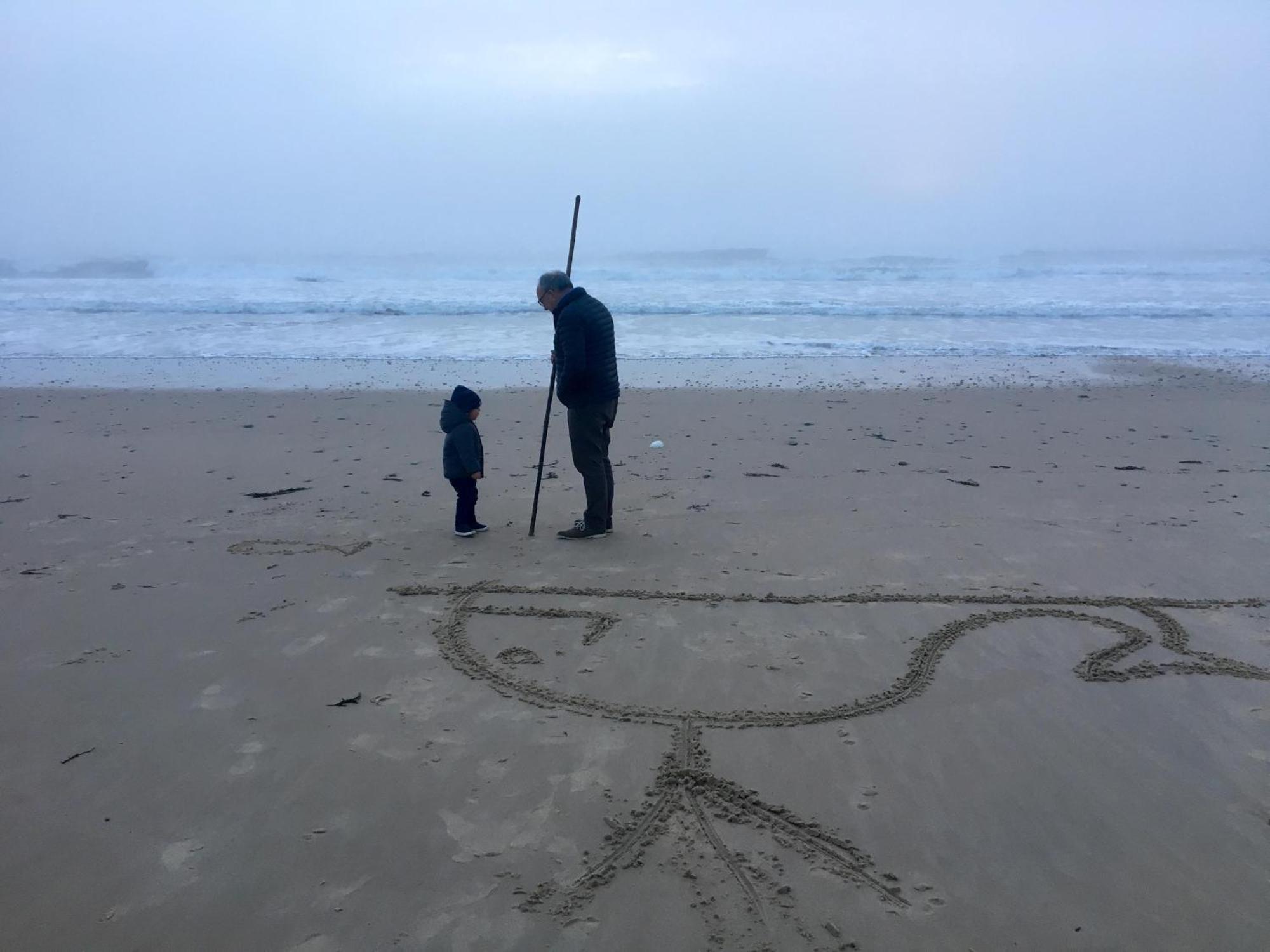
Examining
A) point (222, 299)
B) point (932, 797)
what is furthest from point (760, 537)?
point (222, 299)

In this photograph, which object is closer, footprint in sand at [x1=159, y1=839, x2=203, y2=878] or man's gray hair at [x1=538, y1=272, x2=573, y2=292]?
footprint in sand at [x1=159, y1=839, x2=203, y2=878]

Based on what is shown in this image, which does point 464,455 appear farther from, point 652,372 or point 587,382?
point 652,372

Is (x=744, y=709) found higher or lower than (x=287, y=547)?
higher

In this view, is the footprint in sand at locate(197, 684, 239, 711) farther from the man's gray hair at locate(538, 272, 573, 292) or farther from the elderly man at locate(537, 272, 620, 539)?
the man's gray hair at locate(538, 272, 573, 292)

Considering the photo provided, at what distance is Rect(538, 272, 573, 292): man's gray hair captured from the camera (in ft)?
17.7

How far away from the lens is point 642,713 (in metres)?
3.55

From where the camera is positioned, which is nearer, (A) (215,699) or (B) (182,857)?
(B) (182,857)

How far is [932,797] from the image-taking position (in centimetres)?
300

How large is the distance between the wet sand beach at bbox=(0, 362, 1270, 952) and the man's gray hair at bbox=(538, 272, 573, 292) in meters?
1.56

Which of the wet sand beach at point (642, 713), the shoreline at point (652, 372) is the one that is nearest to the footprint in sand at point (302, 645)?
the wet sand beach at point (642, 713)

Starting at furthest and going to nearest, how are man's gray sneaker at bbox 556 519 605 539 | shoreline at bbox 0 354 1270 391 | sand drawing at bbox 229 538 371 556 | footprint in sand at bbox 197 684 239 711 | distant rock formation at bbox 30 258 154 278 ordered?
distant rock formation at bbox 30 258 154 278 → shoreline at bbox 0 354 1270 391 → man's gray sneaker at bbox 556 519 605 539 → sand drawing at bbox 229 538 371 556 → footprint in sand at bbox 197 684 239 711

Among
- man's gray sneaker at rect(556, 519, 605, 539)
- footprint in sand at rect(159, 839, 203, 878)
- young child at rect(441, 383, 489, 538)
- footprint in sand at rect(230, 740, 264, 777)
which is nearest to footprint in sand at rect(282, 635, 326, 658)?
footprint in sand at rect(230, 740, 264, 777)

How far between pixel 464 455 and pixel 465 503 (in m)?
0.30

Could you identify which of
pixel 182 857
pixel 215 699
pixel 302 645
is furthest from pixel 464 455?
pixel 182 857
